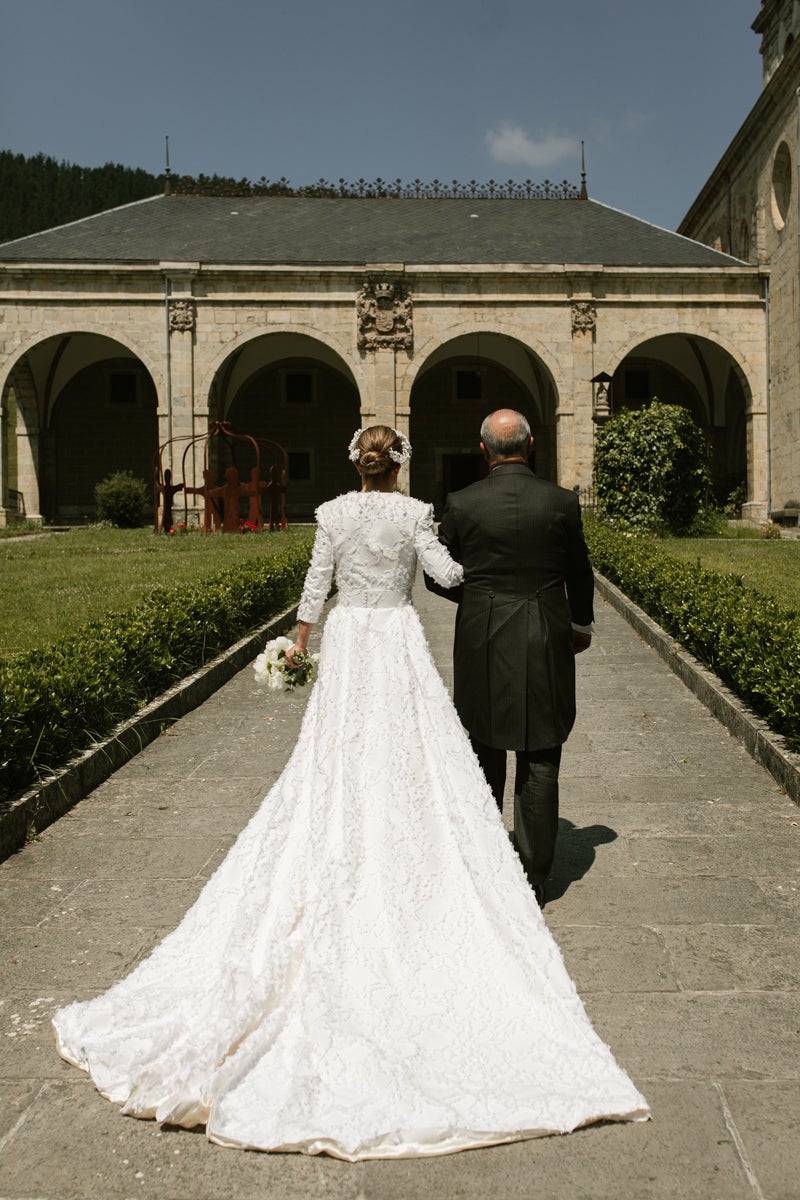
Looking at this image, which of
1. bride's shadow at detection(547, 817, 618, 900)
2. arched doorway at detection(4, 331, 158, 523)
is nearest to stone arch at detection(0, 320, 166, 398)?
arched doorway at detection(4, 331, 158, 523)

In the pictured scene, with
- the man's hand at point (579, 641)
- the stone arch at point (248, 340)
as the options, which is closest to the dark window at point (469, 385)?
the stone arch at point (248, 340)

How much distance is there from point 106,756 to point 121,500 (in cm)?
2049

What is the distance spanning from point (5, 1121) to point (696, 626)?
7007 mm

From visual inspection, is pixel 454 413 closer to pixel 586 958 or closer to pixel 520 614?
pixel 520 614

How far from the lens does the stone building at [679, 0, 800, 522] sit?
24.1m

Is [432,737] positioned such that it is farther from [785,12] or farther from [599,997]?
[785,12]

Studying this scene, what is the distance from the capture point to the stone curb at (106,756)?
5.25m

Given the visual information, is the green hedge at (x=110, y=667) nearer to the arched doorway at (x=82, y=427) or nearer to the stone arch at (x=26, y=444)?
A: the stone arch at (x=26, y=444)

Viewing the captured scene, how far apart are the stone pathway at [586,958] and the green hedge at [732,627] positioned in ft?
1.41

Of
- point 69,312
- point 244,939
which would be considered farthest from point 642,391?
point 244,939

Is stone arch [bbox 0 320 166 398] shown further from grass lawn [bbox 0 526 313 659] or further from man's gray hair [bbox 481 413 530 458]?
A: man's gray hair [bbox 481 413 530 458]

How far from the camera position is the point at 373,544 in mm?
3758

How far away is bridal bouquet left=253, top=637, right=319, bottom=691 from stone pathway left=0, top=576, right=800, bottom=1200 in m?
1.03

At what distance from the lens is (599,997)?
3.56m
